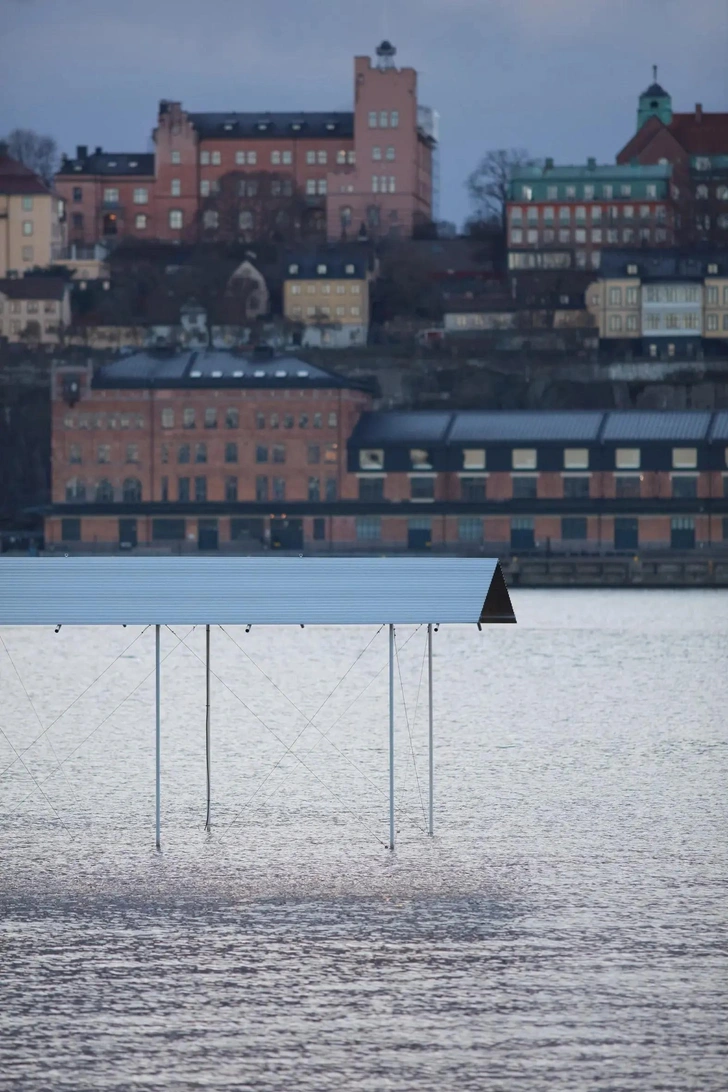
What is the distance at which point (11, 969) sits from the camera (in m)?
18.2

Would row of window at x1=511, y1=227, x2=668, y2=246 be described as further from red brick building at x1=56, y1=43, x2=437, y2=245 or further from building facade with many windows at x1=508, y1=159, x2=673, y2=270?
red brick building at x1=56, y1=43, x2=437, y2=245

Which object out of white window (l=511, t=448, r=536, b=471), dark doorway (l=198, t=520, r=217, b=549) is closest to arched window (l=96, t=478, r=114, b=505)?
dark doorway (l=198, t=520, r=217, b=549)

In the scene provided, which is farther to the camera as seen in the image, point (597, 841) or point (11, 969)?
point (597, 841)

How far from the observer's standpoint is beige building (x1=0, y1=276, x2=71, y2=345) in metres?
160

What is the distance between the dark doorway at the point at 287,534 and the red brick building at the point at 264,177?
2472 inches

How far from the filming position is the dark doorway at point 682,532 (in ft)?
371

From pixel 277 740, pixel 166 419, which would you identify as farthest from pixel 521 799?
pixel 166 419

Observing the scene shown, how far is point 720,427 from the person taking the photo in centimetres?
11694

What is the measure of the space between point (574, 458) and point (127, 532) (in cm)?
2454

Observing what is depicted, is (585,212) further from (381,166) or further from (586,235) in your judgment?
(381,166)

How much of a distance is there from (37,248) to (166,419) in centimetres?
5542

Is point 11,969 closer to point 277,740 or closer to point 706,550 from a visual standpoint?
point 277,740

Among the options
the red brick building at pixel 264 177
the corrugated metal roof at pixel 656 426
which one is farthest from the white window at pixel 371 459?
the red brick building at pixel 264 177

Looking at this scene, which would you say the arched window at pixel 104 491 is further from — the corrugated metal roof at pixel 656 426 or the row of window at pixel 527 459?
the corrugated metal roof at pixel 656 426
